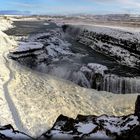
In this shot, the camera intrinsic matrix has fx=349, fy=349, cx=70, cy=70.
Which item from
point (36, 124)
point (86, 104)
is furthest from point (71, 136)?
point (86, 104)

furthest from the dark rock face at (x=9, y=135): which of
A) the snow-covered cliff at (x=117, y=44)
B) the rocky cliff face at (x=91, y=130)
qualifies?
the snow-covered cliff at (x=117, y=44)

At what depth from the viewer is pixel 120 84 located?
842 inches

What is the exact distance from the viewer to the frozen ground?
48.7 ft

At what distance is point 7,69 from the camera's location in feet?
79.7

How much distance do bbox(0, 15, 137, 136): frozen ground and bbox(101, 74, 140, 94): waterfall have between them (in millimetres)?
832

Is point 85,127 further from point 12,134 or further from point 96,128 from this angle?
point 12,134

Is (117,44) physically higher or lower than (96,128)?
lower

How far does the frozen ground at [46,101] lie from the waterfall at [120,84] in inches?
32.8

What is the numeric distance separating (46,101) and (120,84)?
5.74m

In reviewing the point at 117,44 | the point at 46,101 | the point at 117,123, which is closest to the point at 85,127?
the point at 117,123

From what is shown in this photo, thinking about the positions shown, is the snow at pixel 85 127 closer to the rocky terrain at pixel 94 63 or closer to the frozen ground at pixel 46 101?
the frozen ground at pixel 46 101

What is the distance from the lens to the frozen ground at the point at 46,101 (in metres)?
14.8

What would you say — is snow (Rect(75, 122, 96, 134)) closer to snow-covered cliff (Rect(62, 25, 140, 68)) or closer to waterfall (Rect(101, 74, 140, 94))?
waterfall (Rect(101, 74, 140, 94))

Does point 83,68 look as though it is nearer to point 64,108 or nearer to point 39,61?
point 39,61
